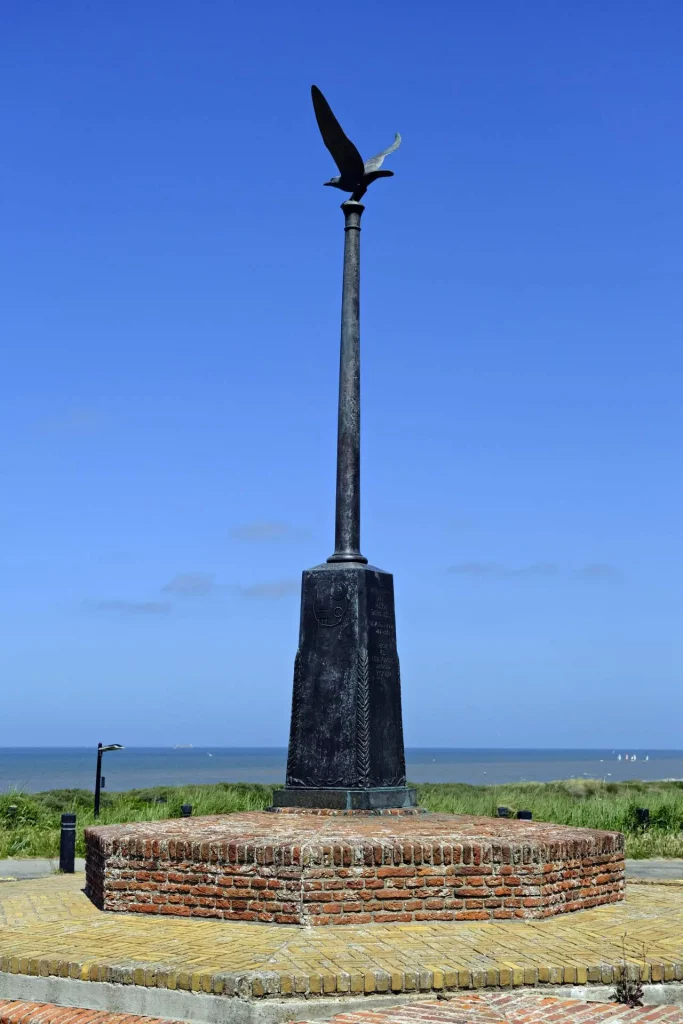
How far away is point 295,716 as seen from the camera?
467 inches

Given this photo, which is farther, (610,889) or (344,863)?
(610,889)

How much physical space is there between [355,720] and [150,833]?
253 cm

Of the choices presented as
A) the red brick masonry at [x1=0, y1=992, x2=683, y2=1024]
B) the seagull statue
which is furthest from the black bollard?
the seagull statue

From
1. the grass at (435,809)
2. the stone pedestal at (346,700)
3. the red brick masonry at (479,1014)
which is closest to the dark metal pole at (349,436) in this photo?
the stone pedestal at (346,700)

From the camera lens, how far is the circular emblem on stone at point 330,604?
38.8 feet

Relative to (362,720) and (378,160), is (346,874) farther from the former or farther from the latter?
(378,160)

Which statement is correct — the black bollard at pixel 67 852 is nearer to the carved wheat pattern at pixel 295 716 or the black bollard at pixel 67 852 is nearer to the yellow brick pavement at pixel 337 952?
the carved wheat pattern at pixel 295 716

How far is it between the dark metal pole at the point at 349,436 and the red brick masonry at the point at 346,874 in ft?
11.5

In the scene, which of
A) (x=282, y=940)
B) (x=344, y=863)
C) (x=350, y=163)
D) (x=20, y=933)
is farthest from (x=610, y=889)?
(x=350, y=163)

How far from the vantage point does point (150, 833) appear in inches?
385

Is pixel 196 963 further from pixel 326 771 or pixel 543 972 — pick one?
pixel 326 771

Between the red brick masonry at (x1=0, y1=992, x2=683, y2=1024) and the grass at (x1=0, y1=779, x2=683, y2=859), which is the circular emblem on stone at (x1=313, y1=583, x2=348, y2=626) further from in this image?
the grass at (x1=0, y1=779, x2=683, y2=859)

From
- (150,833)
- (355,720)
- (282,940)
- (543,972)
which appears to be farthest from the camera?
(355,720)

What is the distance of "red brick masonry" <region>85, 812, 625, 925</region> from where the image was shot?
8758 millimetres
